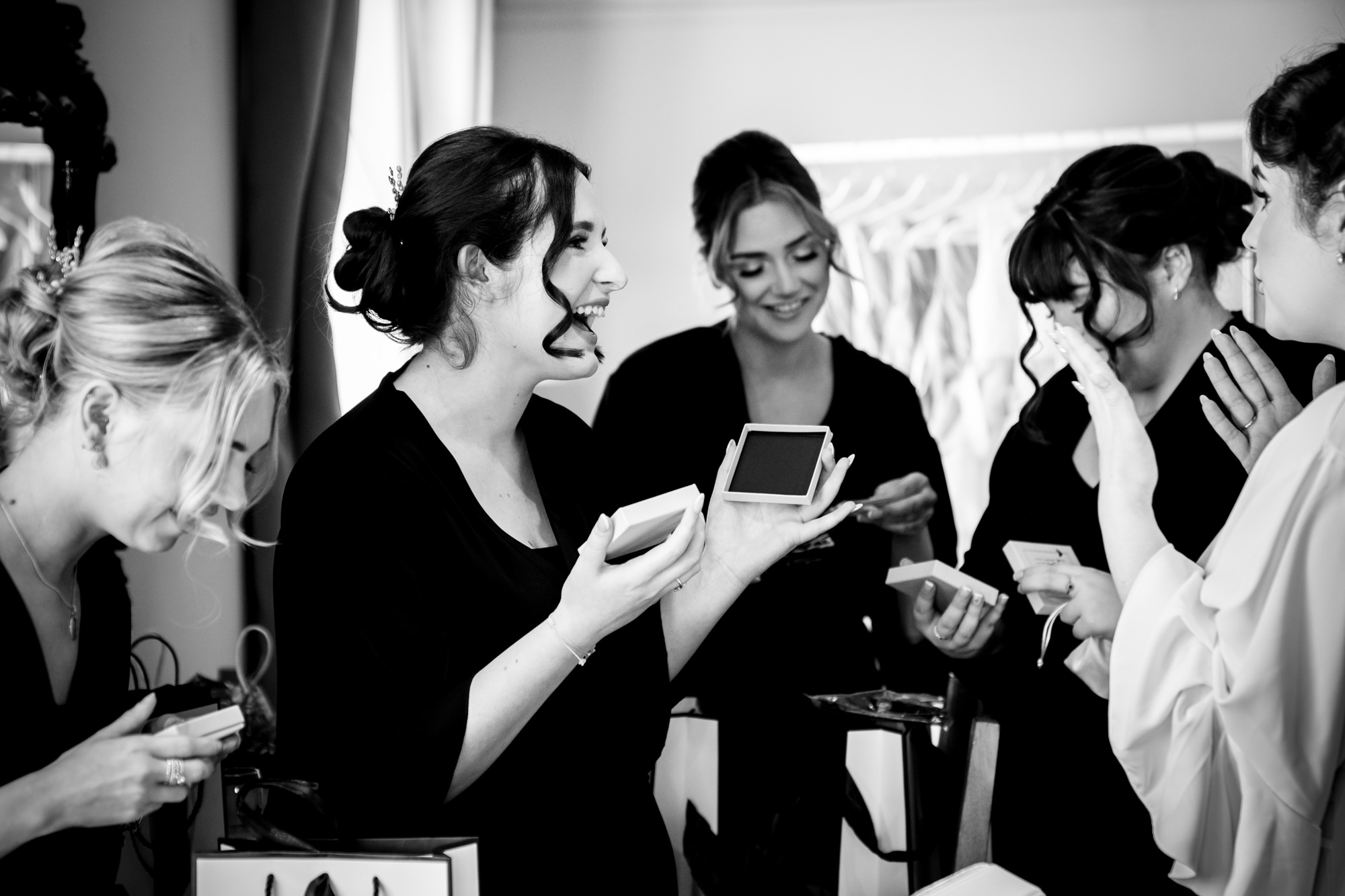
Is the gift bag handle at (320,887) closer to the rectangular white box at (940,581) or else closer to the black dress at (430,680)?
the black dress at (430,680)

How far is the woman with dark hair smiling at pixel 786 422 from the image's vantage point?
231cm

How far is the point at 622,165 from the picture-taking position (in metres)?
3.88

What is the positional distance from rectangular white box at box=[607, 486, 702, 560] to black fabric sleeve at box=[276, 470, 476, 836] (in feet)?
0.72

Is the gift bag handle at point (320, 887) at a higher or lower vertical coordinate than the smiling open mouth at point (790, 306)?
lower

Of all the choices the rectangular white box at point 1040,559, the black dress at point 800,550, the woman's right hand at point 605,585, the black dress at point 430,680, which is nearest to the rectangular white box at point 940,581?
the rectangular white box at point 1040,559

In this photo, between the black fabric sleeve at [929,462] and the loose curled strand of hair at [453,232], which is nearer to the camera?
the loose curled strand of hair at [453,232]

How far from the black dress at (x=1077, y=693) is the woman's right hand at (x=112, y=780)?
1.29 meters

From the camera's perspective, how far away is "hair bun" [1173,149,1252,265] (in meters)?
1.88

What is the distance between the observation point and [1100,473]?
1779mm

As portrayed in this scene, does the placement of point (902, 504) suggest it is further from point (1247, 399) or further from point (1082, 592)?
point (1247, 399)

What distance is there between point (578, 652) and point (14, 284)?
2.52 feet

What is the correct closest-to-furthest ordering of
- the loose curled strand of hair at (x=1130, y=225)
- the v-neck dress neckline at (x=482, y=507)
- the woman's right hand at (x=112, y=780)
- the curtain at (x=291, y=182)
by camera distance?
the woman's right hand at (x=112, y=780)
the v-neck dress neckline at (x=482, y=507)
the loose curled strand of hair at (x=1130, y=225)
the curtain at (x=291, y=182)

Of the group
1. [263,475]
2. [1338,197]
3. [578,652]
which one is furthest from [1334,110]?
[263,475]

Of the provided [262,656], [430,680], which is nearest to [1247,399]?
[430,680]
